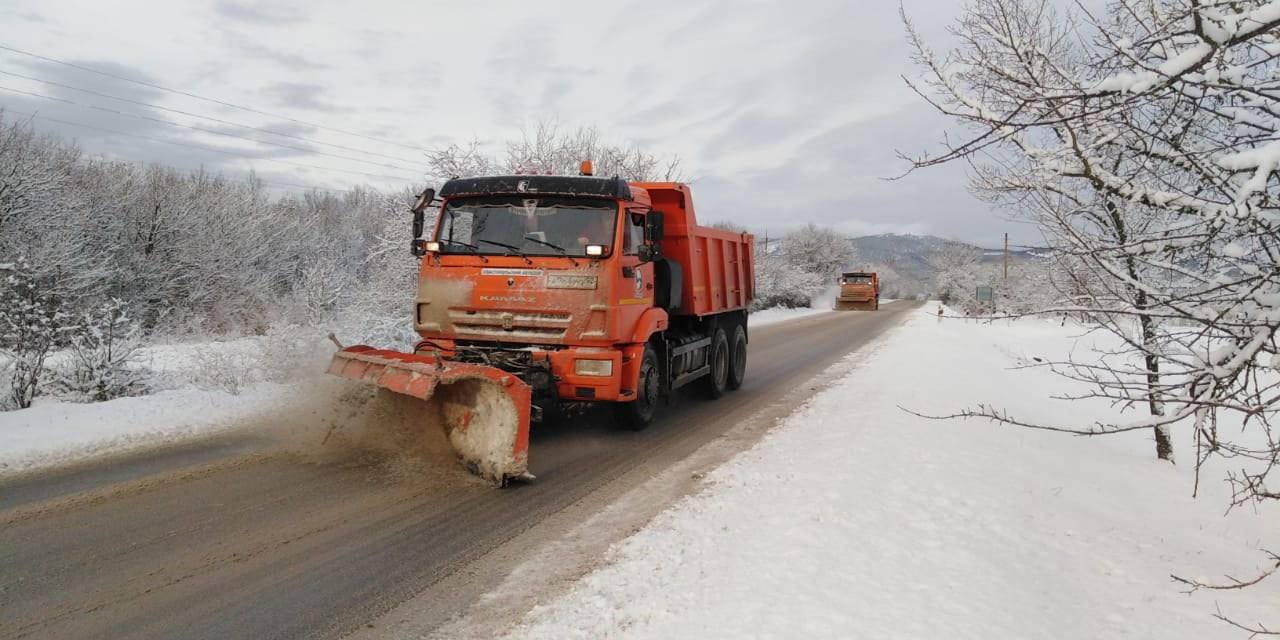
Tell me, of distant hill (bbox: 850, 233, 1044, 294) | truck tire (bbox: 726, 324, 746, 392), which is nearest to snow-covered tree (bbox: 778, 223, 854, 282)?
distant hill (bbox: 850, 233, 1044, 294)

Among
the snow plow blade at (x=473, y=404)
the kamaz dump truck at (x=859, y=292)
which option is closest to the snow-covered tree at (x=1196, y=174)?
the snow plow blade at (x=473, y=404)

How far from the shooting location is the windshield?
705 cm

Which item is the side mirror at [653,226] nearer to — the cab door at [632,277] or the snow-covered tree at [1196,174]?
the cab door at [632,277]

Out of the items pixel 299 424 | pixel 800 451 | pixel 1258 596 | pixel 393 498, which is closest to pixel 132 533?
pixel 393 498

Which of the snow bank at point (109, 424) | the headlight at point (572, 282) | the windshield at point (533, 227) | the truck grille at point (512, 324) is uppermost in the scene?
the windshield at point (533, 227)

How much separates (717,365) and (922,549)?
632cm

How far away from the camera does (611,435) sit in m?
7.70

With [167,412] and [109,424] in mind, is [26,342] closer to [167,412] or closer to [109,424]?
[167,412]

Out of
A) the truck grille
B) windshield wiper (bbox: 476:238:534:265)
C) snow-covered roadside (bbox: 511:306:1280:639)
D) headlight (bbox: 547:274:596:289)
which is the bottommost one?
snow-covered roadside (bbox: 511:306:1280:639)

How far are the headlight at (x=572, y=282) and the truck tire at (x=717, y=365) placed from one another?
377 cm

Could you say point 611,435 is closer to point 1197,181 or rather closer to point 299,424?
point 299,424

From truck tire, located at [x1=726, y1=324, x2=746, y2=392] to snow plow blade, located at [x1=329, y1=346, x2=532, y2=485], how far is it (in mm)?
5959

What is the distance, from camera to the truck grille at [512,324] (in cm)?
683

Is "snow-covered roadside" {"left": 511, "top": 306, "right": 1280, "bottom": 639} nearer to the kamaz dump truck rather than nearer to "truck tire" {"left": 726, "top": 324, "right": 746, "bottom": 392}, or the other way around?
"truck tire" {"left": 726, "top": 324, "right": 746, "bottom": 392}
